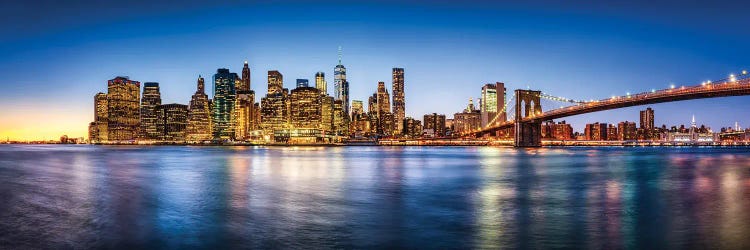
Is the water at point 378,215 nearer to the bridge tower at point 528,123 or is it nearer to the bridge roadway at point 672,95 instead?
the bridge roadway at point 672,95

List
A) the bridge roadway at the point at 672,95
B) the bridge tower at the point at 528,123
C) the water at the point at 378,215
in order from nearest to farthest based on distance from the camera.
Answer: the water at the point at 378,215 → the bridge roadway at the point at 672,95 → the bridge tower at the point at 528,123

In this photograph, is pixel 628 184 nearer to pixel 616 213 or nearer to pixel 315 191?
pixel 616 213

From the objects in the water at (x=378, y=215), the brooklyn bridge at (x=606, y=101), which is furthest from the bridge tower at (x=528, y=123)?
the water at (x=378, y=215)

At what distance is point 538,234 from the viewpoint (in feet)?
41.0

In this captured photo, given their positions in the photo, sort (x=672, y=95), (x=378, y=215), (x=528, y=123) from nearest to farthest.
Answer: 1. (x=378, y=215)
2. (x=672, y=95)
3. (x=528, y=123)

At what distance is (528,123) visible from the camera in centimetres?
9488

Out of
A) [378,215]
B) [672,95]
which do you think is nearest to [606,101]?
[672,95]

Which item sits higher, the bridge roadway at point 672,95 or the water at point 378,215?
the bridge roadway at point 672,95

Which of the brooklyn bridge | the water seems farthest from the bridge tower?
the water

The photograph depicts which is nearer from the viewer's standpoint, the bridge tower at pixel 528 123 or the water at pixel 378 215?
the water at pixel 378 215

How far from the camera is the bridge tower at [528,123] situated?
93812 mm

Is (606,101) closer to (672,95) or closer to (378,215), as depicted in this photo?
(672,95)

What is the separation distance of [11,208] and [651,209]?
66.1ft

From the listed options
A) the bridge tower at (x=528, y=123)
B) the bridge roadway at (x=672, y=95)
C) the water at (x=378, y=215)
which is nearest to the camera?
the water at (x=378, y=215)
